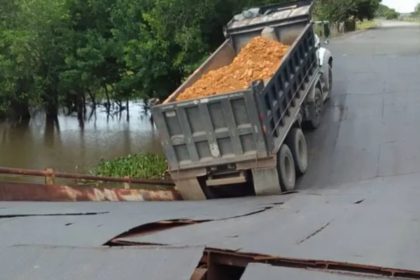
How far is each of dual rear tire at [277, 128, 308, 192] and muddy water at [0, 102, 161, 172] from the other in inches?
509

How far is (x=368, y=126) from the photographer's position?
13.4 meters

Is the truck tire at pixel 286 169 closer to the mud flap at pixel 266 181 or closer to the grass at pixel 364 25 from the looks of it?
the mud flap at pixel 266 181

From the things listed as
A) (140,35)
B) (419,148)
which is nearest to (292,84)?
(419,148)

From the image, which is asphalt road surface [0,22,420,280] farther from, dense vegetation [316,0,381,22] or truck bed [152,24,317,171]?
dense vegetation [316,0,381,22]

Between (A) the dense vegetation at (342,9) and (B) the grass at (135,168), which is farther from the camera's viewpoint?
(A) the dense vegetation at (342,9)

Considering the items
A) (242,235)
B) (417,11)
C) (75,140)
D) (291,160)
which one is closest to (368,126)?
(291,160)

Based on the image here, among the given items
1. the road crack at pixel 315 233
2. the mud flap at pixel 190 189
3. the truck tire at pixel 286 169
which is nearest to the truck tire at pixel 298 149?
the truck tire at pixel 286 169

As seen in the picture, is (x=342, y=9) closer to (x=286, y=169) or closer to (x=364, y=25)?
(x=364, y=25)

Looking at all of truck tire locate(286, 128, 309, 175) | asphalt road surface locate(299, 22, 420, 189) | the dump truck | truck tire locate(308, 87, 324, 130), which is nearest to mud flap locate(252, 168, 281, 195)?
the dump truck

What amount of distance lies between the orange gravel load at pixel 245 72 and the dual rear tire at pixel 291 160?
125 centimetres

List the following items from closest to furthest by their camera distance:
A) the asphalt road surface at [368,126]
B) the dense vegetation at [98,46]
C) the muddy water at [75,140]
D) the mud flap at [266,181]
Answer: the mud flap at [266,181] < the asphalt road surface at [368,126] < the dense vegetation at [98,46] < the muddy water at [75,140]

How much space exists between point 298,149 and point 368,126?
9.42ft

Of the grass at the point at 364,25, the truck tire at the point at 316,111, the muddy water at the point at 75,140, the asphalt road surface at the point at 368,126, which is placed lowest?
the grass at the point at 364,25

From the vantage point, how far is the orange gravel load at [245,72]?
407 inches
